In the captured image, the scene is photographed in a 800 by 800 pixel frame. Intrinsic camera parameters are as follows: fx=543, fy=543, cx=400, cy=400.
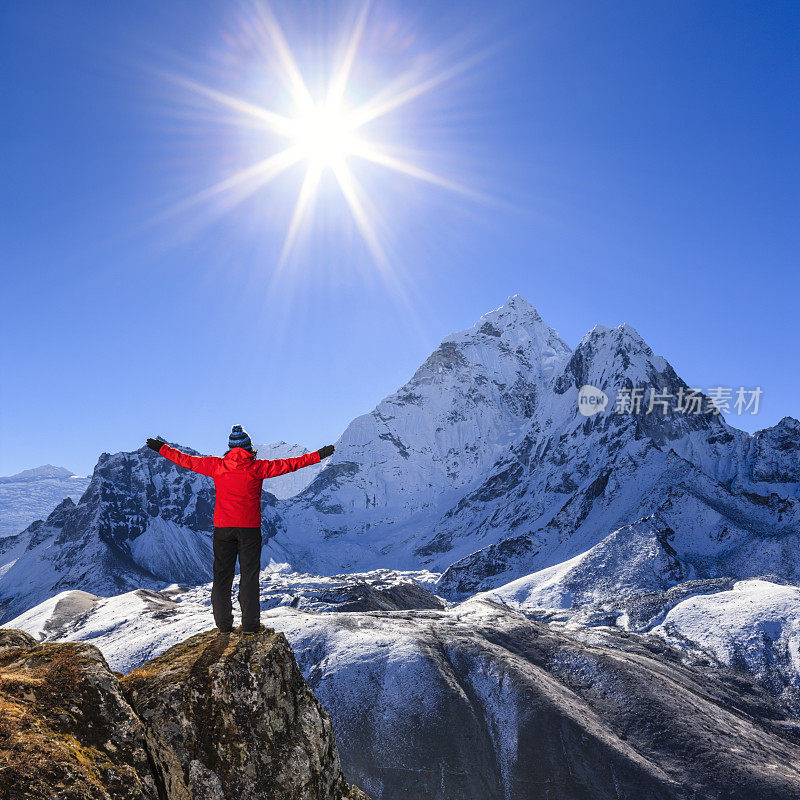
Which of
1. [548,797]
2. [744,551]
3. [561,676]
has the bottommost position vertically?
[548,797]

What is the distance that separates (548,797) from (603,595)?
234 ft

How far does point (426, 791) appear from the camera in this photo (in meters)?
44.7

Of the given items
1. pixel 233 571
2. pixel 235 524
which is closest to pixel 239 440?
pixel 235 524

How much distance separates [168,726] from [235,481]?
4.18 metres

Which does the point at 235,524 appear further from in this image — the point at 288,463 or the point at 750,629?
the point at 750,629

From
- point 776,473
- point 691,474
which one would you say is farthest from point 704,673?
point 776,473

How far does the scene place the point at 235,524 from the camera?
34.9 ft

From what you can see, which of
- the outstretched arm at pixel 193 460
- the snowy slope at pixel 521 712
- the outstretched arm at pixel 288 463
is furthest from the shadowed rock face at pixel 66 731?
the snowy slope at pixel 521 712

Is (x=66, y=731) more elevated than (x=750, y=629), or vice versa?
(x=66, y=731)

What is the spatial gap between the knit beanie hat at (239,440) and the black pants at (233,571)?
1.69 m

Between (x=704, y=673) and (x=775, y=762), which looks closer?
(x=775, y=762)

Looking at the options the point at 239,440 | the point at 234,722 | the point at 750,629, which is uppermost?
the point at 239,440

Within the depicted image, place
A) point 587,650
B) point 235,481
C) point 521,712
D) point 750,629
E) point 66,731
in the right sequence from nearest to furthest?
point 66,731 → point 235,481 → point 521,712 → point 587,650 → point 750,629

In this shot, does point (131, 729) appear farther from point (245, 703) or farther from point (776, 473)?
point (776, 473)
